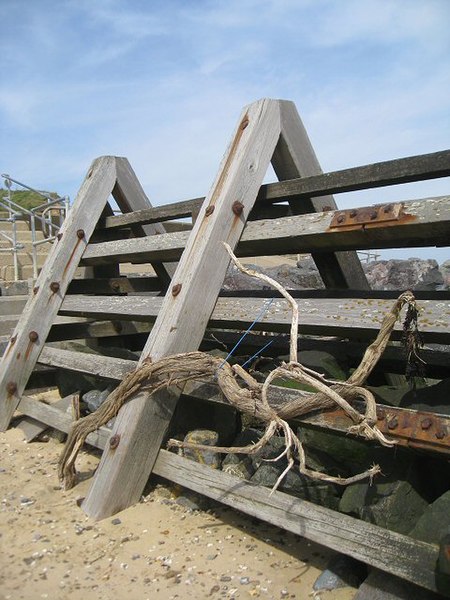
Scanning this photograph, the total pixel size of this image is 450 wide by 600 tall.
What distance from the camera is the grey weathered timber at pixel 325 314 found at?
2.69 meters

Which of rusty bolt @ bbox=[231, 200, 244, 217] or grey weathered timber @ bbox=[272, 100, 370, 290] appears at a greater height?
grey weathered timber @ bbox=[272, 100, 370, 290]

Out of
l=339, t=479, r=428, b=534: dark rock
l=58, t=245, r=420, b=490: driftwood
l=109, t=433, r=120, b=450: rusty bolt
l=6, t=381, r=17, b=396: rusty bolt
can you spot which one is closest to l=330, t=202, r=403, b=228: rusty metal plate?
l=58, t=245, r=420, b=490: driftwood

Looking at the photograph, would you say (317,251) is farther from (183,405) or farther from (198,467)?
(198,467)

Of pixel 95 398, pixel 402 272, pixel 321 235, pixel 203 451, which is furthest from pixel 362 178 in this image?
pixel 402 272

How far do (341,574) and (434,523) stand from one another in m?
0.52

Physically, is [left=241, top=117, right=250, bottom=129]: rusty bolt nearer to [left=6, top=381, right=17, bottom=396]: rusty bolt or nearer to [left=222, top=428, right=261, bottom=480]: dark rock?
[left=222, top=428, right=261, bottom=480]: dark rock

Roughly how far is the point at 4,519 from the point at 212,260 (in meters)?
2.02

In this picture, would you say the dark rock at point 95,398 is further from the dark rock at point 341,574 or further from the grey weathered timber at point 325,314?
the dark rock at point 341,574

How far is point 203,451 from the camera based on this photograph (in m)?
3.75

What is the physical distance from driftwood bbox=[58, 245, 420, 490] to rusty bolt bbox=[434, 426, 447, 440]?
7.3 inches

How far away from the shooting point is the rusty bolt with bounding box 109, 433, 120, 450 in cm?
345

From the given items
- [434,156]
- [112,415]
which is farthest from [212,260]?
[434,156]

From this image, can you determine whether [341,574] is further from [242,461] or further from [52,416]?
[52,416]

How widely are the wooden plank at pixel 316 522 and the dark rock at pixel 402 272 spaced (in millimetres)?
10647
